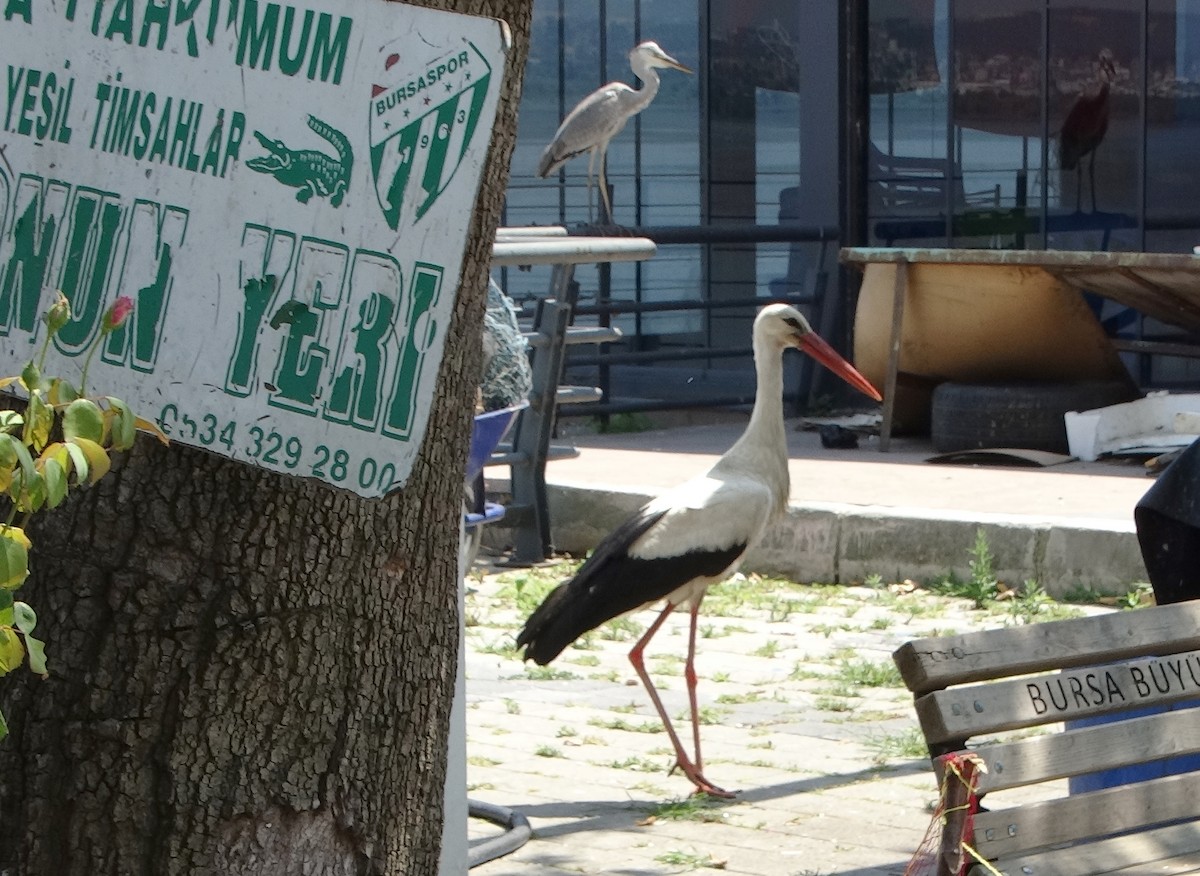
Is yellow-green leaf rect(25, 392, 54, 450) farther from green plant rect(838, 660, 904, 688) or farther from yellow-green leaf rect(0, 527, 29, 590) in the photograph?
green plant rect(838, 660, 904, 688)

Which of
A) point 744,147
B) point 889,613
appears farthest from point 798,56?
point 889,613

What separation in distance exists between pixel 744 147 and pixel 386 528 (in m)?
12.9

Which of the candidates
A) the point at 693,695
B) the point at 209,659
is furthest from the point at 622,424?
the point at 209,659

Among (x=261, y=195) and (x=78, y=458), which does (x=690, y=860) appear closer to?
(x=261, y=195)

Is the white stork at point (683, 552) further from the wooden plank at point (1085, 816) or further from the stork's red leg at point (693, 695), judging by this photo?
the wooden plank at point (1085, 816)

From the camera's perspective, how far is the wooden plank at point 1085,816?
324cm

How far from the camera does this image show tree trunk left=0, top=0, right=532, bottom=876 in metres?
2.71

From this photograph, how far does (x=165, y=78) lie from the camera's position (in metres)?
2.60

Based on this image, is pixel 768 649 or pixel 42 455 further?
pixel 768 649

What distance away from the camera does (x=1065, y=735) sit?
3.39 metres

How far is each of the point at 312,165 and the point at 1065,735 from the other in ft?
5.59

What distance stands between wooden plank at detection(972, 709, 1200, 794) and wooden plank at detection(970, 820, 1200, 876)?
14 cm

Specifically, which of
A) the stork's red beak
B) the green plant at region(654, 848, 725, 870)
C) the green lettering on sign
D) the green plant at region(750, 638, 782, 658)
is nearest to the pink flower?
the green lettering on sign

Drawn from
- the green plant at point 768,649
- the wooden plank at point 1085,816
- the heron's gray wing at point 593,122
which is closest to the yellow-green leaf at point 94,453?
the wooden plank at point 1085,816
